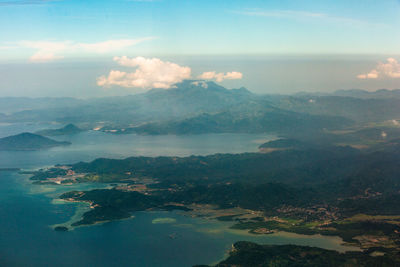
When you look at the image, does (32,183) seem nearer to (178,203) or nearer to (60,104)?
(178,203)

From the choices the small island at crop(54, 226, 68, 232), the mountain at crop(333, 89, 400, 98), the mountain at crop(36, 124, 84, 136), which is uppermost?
the mountain at crop(333, 89, 400, 98)

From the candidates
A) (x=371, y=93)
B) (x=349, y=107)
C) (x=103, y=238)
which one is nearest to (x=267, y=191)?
(x=103, y=238)

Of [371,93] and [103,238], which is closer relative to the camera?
[103,238]

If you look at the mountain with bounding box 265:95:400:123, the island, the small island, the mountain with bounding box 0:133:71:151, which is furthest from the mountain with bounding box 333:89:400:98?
the small island

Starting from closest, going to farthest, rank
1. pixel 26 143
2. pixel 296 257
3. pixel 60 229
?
1. pixel 296 257
2. pixel 60 229
3. pixel 26 143

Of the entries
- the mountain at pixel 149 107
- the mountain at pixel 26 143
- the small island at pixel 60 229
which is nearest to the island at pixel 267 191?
the small island at pixel 60 229

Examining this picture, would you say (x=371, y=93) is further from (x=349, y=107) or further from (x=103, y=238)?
(x=103, y=238)

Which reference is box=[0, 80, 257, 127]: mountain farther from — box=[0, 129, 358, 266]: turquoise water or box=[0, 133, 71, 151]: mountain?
box=[0, 129, 358, 266]: turquoise water

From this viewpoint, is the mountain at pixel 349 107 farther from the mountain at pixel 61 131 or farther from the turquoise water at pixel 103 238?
the turquoise water at pixel 103 238
